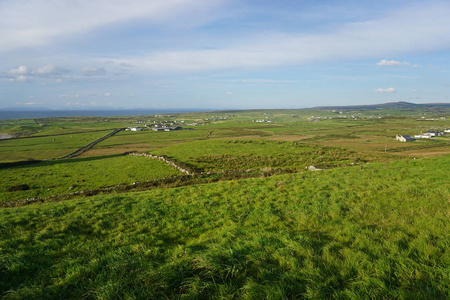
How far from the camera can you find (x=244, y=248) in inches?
243

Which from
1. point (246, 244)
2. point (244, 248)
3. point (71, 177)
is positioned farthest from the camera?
point (71, 177)

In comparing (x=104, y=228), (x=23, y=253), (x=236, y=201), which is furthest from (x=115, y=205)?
(x=236, y=201)

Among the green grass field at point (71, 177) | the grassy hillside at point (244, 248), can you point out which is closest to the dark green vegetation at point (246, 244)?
the grassy hillside at point (244, 248)

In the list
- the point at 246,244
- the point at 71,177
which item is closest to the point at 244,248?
the point at 246,244

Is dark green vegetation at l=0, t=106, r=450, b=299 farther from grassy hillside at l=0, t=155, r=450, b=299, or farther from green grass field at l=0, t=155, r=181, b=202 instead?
green grass field at l=0, t=155, r=181, b=202

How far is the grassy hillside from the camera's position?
454 centimetres

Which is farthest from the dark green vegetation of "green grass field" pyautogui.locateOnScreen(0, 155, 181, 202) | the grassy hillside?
"green grass field" pyautogui.locateOnScreen(0, 155, 181, 202)

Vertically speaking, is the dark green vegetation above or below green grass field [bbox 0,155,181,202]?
above

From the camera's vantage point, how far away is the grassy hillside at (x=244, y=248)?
454 cm

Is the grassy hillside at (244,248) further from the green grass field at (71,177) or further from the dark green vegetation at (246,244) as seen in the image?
Result: the green grass field at (71,177)

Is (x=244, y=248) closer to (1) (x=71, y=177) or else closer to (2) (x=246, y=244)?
(2) (x=246, y=244)

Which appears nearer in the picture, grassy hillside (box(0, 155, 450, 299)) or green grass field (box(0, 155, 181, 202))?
grassy hillside (box(0, 155, 450, 299))

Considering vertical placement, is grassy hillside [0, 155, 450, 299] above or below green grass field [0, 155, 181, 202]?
above

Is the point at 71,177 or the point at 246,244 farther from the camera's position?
the point at 71,177
